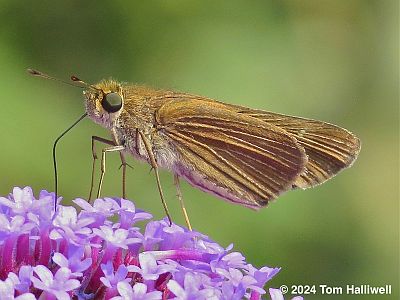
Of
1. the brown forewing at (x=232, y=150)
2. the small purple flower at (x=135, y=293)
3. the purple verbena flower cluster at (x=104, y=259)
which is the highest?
the brown forewing at (x=232, y=150)

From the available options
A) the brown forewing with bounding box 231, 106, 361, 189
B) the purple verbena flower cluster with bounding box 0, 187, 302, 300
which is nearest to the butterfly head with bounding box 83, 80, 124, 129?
the purple verbena flower cluster with bounding box 0, 187, 302, 300

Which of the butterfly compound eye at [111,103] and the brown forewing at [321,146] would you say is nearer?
the butterfly compound eye at [111,103]

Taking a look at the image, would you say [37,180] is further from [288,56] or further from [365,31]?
[365,31]

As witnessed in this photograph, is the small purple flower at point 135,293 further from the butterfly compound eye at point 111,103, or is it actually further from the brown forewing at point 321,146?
the brown forewing at point 321,146

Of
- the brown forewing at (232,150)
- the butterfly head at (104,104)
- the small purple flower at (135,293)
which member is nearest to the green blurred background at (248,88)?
the brown forewing at (232,150)

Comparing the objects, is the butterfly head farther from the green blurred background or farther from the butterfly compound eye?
the green blurred background

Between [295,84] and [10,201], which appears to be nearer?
[10,201]

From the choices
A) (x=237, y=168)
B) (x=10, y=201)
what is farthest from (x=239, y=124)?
(x=10, y=201)
